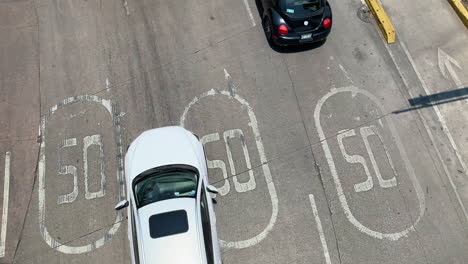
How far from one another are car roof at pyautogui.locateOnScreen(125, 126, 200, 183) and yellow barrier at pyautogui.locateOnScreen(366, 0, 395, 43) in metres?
6.27

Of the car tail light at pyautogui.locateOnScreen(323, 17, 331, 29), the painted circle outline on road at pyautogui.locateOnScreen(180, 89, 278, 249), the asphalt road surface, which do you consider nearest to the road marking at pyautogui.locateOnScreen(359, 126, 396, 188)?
the asphalt road surface

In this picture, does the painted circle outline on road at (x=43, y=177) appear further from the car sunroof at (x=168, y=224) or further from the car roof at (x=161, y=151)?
the car sunroof at (x=168, y=224)

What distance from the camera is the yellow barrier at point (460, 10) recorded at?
10.8m

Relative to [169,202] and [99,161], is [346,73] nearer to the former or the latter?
[169,202]

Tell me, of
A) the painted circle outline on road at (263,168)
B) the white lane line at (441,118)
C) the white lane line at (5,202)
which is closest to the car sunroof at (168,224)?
the painted circle outline on road at (263,168)

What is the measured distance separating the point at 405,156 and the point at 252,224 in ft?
13.7

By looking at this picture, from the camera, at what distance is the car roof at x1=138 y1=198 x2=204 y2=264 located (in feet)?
23.1

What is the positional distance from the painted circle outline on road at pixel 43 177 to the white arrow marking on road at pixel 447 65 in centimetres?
883

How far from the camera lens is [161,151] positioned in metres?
8.31

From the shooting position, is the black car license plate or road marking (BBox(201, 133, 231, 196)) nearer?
road marking (BBox(201, 133, 231, 196))

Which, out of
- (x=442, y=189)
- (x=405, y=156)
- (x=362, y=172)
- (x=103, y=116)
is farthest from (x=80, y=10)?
(x=442, y=189)

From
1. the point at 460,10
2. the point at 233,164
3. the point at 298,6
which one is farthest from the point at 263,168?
the point at 460,10

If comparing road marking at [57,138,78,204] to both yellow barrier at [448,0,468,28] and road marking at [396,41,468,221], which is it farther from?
yellow barrier at [448,0,468,28]

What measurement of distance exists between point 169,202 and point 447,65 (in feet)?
27.4
